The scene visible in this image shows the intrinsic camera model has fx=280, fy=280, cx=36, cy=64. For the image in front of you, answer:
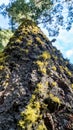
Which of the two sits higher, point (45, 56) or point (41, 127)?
point (45, 56)

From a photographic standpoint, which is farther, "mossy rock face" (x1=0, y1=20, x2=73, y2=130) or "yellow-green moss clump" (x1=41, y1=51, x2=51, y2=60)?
"yellow-green moss clump" (x1=41, y1=51, x2=51, y2=60)

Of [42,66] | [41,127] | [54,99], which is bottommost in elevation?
[41,127]

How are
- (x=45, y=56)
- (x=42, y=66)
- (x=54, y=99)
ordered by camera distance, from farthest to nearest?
1. (x=45, y=56)
2. (x=42, y=66)
3. (x=54, y=99)

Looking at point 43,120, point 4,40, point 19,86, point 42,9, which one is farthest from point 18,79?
point 42,9

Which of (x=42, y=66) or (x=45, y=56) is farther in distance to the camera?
(x=45, y=56)

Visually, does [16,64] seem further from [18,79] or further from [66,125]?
[66,125]

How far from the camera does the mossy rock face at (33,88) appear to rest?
400cm

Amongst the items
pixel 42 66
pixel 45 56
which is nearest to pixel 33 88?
pixel 42 66

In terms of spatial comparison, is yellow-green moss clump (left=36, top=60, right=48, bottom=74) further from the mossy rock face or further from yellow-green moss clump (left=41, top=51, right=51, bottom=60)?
yellow-green moss clump (left=41, top=51, right=51, bottom=60)

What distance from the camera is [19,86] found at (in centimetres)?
459

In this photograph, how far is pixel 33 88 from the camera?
454 cm

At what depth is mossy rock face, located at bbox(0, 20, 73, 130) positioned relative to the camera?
4004 millimetres

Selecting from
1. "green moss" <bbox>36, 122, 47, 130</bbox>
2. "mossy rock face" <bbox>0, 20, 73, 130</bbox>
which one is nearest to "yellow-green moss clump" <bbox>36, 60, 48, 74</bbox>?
"mossy rock face" <bbox>0, 20, 73, 130</bbox>

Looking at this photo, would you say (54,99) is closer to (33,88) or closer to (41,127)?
(33,88)
